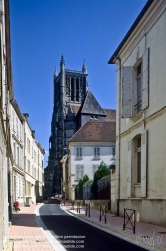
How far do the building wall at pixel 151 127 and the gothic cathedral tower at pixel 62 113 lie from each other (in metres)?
66.9

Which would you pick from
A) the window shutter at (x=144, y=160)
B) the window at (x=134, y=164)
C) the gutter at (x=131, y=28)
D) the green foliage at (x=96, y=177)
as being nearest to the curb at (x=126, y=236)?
the window shutter at (x=144, y=160)

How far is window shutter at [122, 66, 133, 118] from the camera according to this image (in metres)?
17.3

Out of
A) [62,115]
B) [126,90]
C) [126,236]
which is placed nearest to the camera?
[126,236]

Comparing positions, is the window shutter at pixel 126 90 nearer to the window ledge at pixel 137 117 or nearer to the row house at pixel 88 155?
the window ledge at pixel 137 117

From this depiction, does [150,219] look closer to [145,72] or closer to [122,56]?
[145,72]

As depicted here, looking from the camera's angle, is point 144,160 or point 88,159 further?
point 88,159

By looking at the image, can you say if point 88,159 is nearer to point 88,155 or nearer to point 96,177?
point 88,155

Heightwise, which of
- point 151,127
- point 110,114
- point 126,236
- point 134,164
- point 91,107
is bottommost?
point 126,236

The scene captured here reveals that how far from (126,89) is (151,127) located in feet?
11.3

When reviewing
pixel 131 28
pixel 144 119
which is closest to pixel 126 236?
pixel 144 119

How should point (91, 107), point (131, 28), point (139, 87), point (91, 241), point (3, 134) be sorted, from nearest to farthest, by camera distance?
point (3, 134)
point (91, 241)
point (131, 28)
point (139, 87)
point (91, 107)

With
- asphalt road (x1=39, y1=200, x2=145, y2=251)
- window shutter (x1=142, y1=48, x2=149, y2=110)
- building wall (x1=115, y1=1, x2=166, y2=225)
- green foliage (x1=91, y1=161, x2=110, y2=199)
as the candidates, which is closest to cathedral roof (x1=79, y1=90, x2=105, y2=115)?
green foliage (x1=91, y1=161, x2=110, y2=199)

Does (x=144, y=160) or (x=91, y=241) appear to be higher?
(x=144, y=160)

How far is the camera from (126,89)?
17562mm
